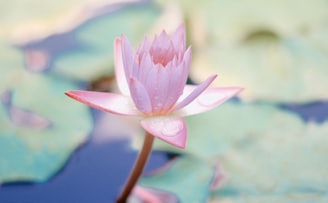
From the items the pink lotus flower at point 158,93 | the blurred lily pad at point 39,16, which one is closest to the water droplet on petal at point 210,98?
the pink lotus flower at point 158,93

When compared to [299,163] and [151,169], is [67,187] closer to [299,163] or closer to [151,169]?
[151,169]

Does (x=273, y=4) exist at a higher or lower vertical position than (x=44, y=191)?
higher

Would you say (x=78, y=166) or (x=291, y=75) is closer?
(x=78, y=166)

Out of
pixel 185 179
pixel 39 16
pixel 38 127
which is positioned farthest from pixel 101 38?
pixel 185 179

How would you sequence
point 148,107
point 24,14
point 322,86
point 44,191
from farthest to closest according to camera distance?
point 24,14 → point 322,86 → point 44,191 → point 148,107

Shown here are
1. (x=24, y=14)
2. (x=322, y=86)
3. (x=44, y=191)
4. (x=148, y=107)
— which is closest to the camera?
(x=148, y=107)

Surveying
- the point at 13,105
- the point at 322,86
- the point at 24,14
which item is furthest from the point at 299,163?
the point at 24,14

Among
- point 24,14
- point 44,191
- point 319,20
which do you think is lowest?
point 44,191
